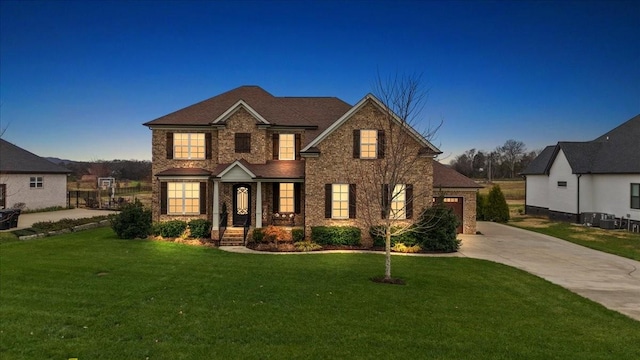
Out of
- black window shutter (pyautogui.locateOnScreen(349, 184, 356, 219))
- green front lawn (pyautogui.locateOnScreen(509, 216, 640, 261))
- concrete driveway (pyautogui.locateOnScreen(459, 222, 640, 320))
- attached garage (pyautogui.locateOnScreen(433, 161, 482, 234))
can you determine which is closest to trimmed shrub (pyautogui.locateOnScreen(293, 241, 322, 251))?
black window shutter (pyautogui.locateOnScreen(349, 184, 356, 219))

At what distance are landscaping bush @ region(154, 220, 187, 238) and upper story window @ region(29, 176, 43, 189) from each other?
64.8 feet

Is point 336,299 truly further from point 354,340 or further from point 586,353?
point 586,353

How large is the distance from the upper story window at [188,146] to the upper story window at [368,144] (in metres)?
Result: 9.07

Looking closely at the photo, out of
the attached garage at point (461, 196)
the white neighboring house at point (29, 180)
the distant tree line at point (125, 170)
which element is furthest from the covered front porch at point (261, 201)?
the distant tree line at point (125, 170)

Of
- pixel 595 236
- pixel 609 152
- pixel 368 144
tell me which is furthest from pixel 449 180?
pixel 609 152

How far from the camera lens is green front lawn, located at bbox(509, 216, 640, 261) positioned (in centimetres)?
1753

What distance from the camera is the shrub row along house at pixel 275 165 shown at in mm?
18281

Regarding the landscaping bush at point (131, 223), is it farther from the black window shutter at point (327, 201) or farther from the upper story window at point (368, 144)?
the upper story window at point (368, 144)

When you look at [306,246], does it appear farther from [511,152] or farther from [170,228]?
[511,152]

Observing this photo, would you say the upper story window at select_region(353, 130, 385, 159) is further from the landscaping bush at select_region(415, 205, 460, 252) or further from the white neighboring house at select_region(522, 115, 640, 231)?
the white neighboring house at select_region(522, 115, 640, 231)

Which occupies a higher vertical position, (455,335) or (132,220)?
(132,220)

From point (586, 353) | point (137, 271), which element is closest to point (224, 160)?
point (137, 271)

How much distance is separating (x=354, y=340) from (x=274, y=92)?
2085 centimetres

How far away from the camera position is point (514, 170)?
84688 mm
